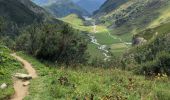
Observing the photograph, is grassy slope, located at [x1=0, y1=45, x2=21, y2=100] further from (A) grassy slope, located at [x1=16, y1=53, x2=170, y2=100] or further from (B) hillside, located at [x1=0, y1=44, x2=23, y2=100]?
(A) grassy slope, located at [x1=16, y1=53, x2=170, y2=100]

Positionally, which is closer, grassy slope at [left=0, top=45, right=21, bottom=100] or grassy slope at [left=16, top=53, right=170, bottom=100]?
grassy slope at [left=16, top=53, right=170, bottom=100]

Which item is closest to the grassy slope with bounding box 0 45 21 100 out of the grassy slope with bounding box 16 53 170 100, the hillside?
the hillside

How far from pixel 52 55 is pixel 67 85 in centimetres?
3361

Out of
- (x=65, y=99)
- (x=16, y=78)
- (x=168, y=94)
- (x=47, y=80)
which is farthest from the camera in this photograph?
(x=16, y=78)

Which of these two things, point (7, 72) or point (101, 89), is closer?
point (101, 89)

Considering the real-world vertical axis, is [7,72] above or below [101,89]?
above

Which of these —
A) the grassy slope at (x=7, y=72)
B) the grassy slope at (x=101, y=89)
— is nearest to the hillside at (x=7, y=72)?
the grassy slope at (x=7, y=72)

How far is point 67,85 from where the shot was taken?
88.1 feet

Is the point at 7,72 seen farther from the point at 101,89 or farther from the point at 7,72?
the point at 101,89

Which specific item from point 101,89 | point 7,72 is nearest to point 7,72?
point 7,72

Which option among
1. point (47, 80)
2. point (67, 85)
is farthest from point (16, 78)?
point (67, 85)

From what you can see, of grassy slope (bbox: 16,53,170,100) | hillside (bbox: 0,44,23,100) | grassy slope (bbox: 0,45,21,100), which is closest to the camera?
grassy slope (bbox: 16,53,170,100)

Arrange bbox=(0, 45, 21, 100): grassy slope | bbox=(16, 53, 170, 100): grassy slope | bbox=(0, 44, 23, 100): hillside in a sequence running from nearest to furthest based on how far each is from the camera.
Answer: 1. bbox=(16, 53, 170, 100): grassy slope
2. bbox=(0, 44, 23, 100): hillside
3. bbox=(0, 45, 21, 100): grassy slope

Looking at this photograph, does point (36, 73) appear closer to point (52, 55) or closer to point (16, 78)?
point (16, 78)
